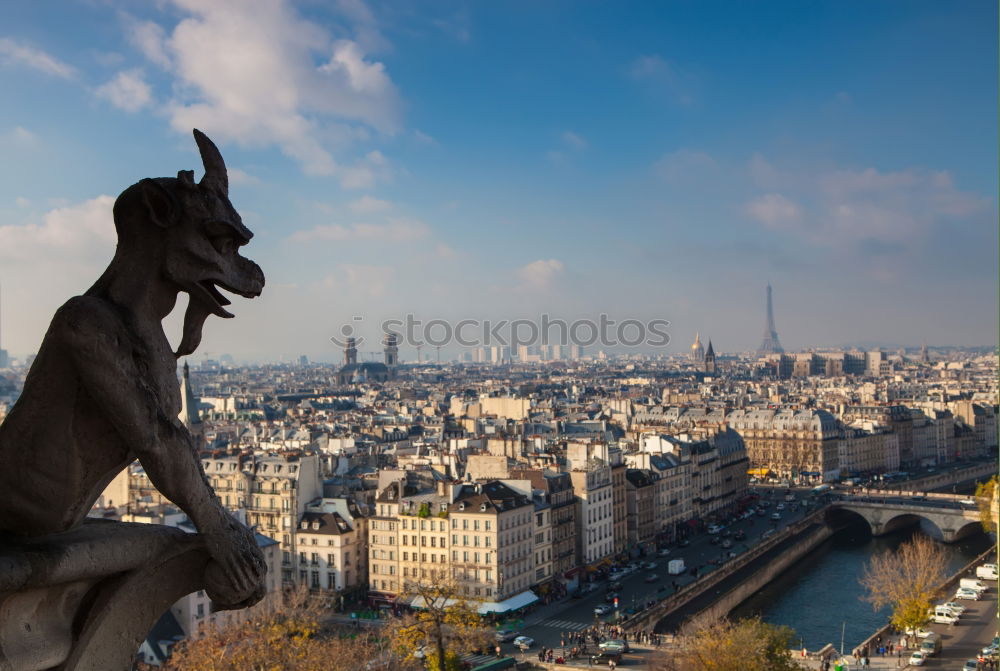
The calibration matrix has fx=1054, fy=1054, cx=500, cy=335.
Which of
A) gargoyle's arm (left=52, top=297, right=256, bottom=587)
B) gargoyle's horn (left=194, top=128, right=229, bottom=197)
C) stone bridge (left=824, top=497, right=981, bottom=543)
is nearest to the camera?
gargoyle's arm (left=52, top=297, right=256, bottom=587)

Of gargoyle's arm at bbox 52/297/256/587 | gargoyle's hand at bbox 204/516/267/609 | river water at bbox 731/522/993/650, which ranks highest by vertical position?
gargoyle's arm at bbox 52/297/256/587

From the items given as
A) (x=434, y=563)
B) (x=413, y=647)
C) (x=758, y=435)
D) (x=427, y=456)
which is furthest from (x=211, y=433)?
(x=413, y=647)

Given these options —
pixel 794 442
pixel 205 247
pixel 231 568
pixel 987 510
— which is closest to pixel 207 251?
pixel 205 247

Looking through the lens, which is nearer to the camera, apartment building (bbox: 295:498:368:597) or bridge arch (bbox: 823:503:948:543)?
apartment building (bbox: 295:498:368:597)

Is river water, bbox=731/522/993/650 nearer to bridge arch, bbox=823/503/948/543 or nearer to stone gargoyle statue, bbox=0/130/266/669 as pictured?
bridge arch, bbox=823/503/948/543

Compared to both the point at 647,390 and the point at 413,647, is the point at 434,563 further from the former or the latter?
the point at 647,390

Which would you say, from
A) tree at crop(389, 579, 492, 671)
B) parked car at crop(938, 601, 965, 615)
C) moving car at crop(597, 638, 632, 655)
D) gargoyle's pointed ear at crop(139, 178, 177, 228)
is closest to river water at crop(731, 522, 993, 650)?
parked car at crop(938, 601, 965, 615)

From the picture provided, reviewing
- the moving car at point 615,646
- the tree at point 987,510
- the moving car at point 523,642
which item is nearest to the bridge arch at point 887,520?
the tree at point 987,510

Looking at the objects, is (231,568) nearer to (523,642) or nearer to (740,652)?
(740,652)

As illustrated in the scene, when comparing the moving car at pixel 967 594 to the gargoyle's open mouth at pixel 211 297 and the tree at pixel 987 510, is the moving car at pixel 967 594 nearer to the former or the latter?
the tree at pixel 987 510
